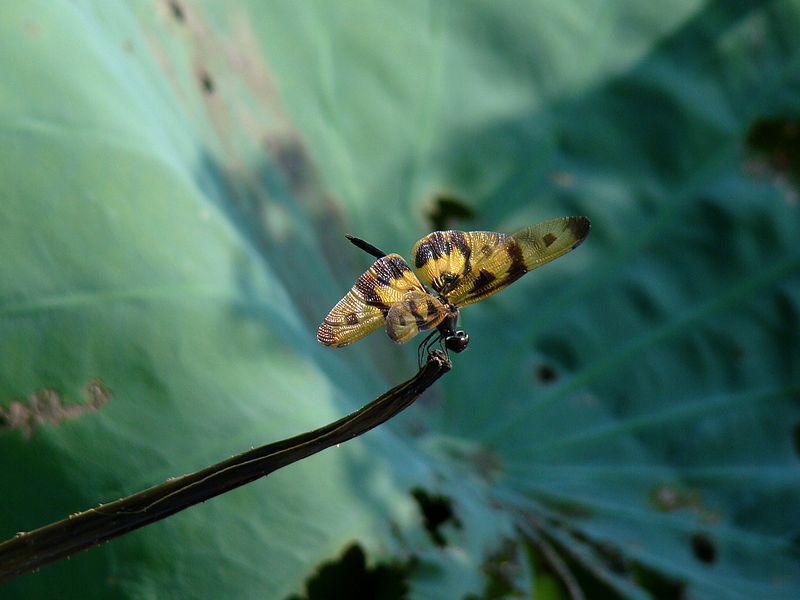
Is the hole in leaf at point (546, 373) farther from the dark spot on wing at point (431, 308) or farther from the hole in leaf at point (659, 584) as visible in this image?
the dark spot on wing at point (431, 308)

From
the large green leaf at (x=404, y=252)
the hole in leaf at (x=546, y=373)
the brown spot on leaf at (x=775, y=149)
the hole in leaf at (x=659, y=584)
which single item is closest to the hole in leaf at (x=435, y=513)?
the large green leaf at (x=404, y=252)

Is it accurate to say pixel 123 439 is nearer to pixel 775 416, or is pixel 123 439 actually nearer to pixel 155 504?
A: pixel 155 504

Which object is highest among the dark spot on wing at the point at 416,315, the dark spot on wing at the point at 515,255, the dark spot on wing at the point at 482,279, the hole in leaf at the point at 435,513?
the hole in leaf at the point at 435,513

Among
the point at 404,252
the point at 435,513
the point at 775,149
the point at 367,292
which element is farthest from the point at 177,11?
the point at 775,149

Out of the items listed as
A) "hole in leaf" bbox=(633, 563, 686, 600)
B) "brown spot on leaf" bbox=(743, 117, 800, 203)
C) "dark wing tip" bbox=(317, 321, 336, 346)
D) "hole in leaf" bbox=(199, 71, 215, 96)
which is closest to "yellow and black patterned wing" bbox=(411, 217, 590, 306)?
"dark wing tip" bbox=(317, 321, 336, 346)

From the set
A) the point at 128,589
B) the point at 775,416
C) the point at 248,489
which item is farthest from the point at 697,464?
the point at 128,589

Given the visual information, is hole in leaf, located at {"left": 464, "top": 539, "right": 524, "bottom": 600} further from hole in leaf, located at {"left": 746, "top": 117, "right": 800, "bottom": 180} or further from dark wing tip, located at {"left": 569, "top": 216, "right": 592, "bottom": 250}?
hole in leaf, located at {"left": 746, "top": 117, "right": 800, "bottom": 180}
